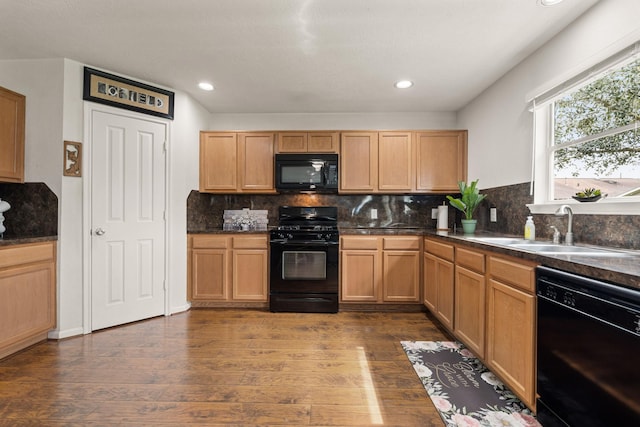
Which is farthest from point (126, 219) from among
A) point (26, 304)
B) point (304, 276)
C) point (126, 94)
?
point (304, 276)

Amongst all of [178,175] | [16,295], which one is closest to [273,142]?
[178,175]

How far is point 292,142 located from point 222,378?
105 inches

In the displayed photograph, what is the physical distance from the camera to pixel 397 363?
2139 mm

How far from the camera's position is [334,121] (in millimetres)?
3908

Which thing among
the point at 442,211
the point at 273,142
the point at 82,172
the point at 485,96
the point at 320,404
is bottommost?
the point at 320,404

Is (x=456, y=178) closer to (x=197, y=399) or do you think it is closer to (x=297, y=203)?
(x=297, y=203)

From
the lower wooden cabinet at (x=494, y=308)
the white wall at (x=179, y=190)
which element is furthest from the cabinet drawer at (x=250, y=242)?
the lower wooden cabinet at (x=494, y=308)

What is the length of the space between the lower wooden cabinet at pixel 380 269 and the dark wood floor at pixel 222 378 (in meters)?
0.45

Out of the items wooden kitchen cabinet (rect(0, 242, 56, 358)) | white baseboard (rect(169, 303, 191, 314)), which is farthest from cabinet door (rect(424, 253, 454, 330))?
wooden kitchen cabinet (rect(0, 242, 56, 358))

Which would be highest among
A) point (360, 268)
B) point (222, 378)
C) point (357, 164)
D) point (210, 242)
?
point (357, 164)

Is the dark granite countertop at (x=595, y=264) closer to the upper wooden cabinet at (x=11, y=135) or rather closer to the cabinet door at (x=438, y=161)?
the cabinet door at (x=438, y=161)

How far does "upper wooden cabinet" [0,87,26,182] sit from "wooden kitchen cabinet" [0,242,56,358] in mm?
675

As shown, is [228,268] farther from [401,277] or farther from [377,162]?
[377,162]

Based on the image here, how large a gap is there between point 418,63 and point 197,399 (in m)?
3.06
